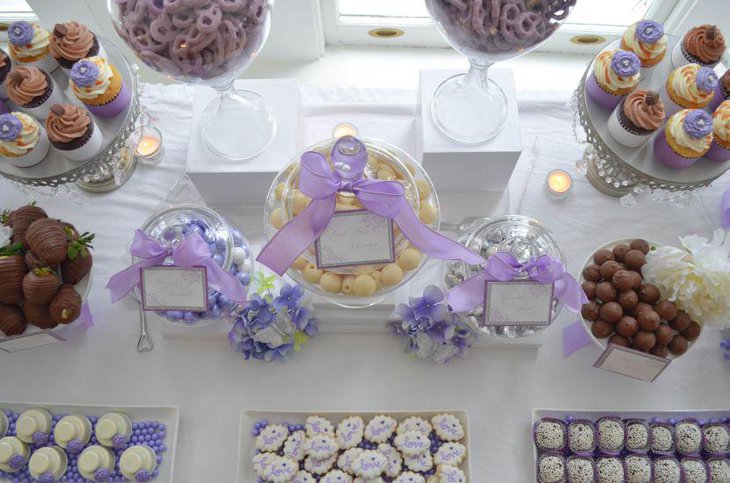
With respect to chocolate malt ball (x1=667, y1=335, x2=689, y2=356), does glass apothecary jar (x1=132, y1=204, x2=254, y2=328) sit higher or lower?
higher

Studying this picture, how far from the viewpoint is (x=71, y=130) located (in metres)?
1.03

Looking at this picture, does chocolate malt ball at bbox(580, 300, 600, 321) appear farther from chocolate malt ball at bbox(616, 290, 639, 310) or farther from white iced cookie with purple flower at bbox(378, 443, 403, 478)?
white iced cookie with purple flower at bbox(378, 443, 403, 478)

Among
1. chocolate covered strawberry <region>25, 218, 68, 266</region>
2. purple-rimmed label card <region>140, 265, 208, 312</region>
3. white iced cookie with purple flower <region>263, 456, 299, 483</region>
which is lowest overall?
white iced cookie with purple flower <region>263, 456, 299, 483</region>

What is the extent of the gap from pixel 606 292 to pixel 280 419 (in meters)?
0.64

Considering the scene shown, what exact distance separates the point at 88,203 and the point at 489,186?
2.87 ft

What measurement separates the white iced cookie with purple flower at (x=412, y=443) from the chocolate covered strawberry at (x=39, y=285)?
26.0 inches

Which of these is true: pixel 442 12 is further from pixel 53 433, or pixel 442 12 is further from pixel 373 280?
pixel 53 433

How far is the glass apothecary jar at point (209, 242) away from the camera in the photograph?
43.4 inches

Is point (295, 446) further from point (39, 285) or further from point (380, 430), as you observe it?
point (39, 285)

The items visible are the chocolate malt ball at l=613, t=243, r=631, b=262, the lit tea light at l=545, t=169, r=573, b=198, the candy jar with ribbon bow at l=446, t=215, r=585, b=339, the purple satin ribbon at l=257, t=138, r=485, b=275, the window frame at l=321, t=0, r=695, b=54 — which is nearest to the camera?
the purple satin ribbon at l=257, t=138, r=485, b=275

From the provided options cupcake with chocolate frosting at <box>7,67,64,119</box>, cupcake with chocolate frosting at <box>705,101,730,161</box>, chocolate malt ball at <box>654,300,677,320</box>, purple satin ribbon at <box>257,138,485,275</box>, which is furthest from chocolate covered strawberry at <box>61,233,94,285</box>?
cupcake with chocolate frosting at <box>705,101,730,161</box>

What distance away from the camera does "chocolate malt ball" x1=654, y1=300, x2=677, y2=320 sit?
1.02 metres

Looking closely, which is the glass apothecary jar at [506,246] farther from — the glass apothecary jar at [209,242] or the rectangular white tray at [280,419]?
the glass apothecary jar at [209,242]

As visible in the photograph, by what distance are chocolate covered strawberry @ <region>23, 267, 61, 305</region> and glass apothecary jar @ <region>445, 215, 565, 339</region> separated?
28.0 inches
